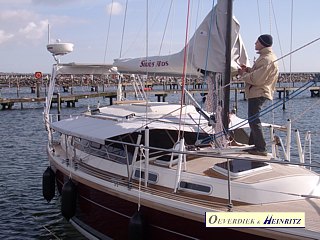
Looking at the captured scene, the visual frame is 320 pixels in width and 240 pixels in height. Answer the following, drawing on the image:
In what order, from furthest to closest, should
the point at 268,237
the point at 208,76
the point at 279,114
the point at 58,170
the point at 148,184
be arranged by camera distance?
the point at 279,114 < the point at 58,170 < the point at 208,76 < the point at 148,184 < the point at 268,237

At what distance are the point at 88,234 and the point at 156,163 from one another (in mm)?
2663

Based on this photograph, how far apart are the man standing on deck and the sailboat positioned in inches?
20.5

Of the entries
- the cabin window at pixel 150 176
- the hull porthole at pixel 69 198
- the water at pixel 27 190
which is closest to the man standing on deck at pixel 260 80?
the water at pixel 27 190

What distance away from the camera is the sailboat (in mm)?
7070

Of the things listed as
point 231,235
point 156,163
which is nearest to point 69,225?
point 156,163

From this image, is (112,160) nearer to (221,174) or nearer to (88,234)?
(88,234)

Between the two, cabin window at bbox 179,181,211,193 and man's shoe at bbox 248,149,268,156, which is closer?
cabin window at bbox 179,181,211,193

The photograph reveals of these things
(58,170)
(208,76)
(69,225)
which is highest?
(208,76)

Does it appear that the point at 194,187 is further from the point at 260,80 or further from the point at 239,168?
the point at 260,80

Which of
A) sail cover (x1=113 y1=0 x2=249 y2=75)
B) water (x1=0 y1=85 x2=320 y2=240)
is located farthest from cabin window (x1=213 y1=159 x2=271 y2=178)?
sail cover (x1=113 y1=0 x2=249 y2=75)

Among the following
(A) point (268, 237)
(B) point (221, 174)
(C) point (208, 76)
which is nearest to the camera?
(A) point (268, 237)

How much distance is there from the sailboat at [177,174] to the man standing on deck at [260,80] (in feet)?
1.71

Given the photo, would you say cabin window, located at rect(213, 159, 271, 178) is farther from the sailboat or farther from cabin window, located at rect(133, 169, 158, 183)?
cabin window, located at rect(133, 169, 158, 183)

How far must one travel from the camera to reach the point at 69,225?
12.2 metres
